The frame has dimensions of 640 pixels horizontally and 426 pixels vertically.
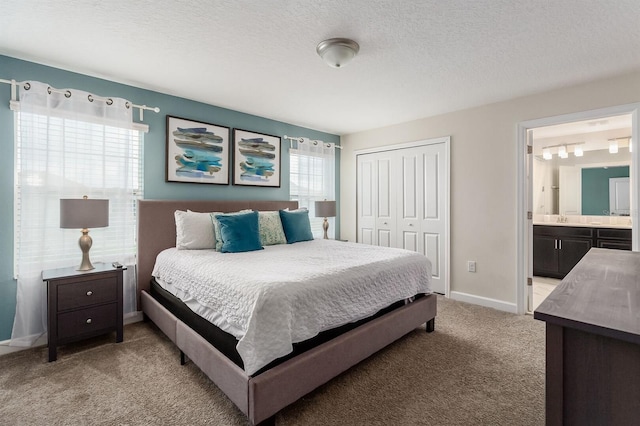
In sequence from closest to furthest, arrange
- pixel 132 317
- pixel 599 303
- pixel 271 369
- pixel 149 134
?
pixel 599 303 < pixel 271 369 < pixel 132 317 < pixel 149 134

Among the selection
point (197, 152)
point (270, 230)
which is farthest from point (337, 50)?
point (197, 152)

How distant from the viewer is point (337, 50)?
7.28 feet

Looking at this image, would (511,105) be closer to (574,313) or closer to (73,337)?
(574,313)

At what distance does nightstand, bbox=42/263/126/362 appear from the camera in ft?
7.59

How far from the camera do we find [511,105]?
3408 mm

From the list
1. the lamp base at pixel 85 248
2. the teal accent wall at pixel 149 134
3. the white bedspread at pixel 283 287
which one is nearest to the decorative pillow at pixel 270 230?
the white bedspread at pixel 283 287

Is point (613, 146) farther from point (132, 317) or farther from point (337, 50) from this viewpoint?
point (132, 317)

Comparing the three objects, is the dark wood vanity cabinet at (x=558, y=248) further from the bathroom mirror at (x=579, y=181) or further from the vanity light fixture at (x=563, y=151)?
the vanity light fixture at (x=563, y=151)

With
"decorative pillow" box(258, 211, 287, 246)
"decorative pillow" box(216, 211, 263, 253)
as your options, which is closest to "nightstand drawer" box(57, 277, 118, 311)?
"decorative pillow" box(216, 211, 263, 253)

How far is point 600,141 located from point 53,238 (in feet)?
23.1

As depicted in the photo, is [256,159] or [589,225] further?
[589,225]

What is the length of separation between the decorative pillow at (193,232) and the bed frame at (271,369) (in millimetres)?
240

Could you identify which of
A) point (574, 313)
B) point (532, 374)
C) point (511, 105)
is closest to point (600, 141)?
point (511, 105)

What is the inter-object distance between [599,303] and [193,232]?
2.95 meters
